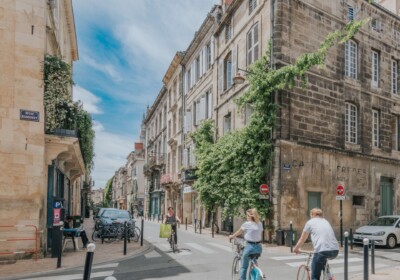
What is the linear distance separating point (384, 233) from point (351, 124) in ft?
22.2

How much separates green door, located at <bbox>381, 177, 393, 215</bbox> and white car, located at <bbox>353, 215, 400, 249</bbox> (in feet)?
16.0

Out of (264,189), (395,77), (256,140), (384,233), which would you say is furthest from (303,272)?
(395,77)

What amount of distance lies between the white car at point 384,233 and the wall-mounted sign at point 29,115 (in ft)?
42.4

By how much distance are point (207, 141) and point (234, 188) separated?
6004mm

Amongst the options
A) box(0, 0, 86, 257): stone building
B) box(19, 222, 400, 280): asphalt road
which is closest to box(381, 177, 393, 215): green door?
box(19, 222, 400, 280): asphalt road

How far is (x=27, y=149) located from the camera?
11.8 m

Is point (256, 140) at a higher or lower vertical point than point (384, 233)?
higher

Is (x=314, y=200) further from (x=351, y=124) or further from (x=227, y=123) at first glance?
(x=227, y=123)

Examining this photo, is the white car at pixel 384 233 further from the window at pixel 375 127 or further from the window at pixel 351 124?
the window at pixel 375 127

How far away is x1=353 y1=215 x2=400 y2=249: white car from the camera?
1546 cm

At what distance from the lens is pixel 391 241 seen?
51.2 ft

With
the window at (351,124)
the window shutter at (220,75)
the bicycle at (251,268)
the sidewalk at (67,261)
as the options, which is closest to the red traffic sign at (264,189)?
the sidewalk at (67,261)

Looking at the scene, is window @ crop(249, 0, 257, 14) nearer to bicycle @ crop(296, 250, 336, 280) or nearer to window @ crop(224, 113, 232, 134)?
window @ crop(224, 113, 232, 134)

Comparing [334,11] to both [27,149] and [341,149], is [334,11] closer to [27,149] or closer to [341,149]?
[341,149]
